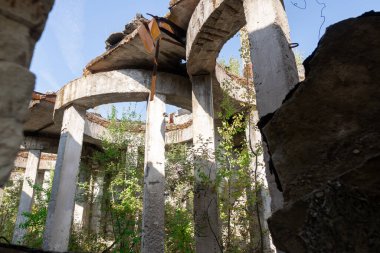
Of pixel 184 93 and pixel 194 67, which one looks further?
Answer: pixel 184 93

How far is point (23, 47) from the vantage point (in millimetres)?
1024

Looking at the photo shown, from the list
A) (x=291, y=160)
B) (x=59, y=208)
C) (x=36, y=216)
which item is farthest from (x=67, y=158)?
(x=291, y=160)

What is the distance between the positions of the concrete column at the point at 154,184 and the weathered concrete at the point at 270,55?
358 centimetres

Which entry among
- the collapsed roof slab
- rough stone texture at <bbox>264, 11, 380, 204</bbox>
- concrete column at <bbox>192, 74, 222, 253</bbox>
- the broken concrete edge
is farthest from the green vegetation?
rough stone texture at <bbox>264, 11, 380, 204</bbox>

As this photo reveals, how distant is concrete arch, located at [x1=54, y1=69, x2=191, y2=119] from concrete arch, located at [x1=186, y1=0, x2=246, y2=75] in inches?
38.4

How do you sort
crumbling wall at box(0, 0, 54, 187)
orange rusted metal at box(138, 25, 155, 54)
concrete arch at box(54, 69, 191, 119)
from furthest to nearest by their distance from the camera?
concrete arch at box(54, 69, 191, 119), orange rusted metal at box(138, 25, 155, 54), crumbling wall at box(0, 0, 54, 187)

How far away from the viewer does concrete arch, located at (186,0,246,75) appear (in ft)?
17.8

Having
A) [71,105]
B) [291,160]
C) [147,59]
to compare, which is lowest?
[291,160]

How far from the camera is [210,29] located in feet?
19.5

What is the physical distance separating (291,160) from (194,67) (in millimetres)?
5618

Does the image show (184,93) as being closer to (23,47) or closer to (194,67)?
(194,67)

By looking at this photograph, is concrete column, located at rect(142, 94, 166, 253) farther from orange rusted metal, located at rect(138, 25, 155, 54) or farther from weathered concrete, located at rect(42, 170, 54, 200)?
weathered concrete, located at rect(42, 170, 54, 200)

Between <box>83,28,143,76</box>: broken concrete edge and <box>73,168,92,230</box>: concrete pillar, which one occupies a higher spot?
<box>83,28,143,76</box>: broken concrete edge

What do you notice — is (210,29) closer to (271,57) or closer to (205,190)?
(271,57)
